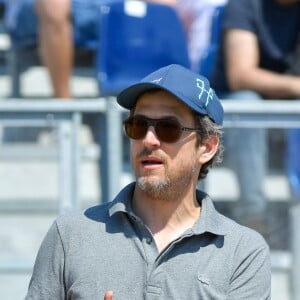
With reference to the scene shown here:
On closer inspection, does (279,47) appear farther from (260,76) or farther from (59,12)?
(59,12)

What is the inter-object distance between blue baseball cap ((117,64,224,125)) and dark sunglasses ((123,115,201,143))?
6 cm

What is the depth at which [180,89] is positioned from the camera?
2414 mm

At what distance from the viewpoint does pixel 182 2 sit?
198 inches

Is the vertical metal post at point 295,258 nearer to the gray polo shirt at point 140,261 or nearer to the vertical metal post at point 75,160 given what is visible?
the vertical metal post at point 75,160

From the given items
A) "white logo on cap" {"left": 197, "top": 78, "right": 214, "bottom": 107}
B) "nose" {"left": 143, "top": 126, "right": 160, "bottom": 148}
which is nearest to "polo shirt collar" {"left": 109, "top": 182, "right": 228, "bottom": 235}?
"nose" {"left": 143, "top": 126, "right": 160, "bottom": 148}

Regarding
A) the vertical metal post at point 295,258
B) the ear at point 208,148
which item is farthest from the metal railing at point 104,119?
the ear at point 208,148

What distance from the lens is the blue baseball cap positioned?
7.89ft

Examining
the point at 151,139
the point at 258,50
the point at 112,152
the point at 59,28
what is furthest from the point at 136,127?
the point at 59,28

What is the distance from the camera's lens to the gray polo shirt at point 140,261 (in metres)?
2.32

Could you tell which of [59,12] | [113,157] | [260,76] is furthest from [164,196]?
[59,12]

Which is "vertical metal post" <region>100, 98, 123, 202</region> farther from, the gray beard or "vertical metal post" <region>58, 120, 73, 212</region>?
the gray beard

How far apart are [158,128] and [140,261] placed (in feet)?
1.13

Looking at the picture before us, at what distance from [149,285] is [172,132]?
0.40 meters

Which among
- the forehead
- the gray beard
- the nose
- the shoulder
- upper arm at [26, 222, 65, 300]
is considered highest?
the forehead
